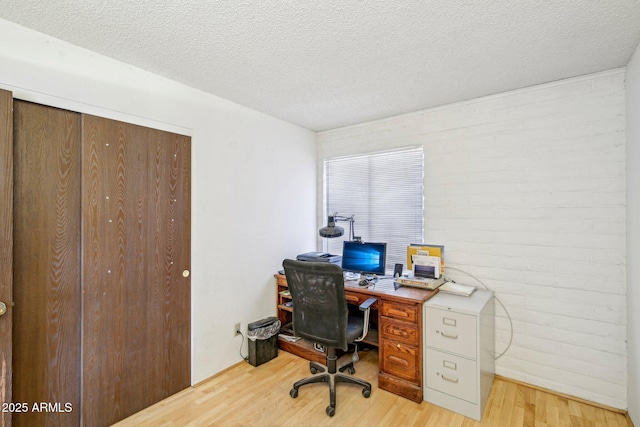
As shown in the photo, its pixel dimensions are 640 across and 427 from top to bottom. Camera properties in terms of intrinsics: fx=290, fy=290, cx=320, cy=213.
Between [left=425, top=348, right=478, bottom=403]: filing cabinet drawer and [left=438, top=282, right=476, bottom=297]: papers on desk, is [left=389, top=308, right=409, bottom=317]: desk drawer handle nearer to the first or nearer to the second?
[left=425, top=348, right=478, bottom=403]: filing cabinet drawer

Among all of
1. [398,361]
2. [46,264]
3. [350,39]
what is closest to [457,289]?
[398,361]

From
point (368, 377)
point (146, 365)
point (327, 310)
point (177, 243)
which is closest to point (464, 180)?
point (327, 310)

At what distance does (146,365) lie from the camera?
85.2 inches

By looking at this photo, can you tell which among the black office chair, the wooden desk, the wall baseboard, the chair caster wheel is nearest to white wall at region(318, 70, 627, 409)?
the wall baseboard

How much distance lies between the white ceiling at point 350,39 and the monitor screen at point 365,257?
4.85ft

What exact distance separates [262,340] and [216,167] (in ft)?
5.54

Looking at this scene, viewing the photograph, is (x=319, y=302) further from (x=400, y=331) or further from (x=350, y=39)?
(x=350, y=39)

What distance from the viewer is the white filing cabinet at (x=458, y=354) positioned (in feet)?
6.73

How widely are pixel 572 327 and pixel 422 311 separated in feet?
3.84

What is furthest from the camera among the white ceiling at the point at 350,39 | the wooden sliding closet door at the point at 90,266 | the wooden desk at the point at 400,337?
the wooden desk at the point at 400,337

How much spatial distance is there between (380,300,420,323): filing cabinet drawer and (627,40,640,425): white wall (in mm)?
1327

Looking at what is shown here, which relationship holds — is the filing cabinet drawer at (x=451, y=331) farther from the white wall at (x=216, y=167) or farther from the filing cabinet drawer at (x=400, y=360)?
the white wall at (x=216, y=167)

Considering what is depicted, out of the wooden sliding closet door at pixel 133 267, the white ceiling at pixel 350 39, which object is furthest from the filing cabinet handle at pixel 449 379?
the white ceiling at pixel 350 39

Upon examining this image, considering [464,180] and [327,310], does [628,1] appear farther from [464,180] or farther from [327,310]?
[327,310]
